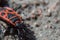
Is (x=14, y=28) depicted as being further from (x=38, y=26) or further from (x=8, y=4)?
(x=8, y=4)

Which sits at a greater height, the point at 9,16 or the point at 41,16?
the point at 9,16

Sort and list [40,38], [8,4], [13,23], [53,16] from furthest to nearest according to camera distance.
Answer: [8,4] < [53,16] < [40,38] < [13,23]

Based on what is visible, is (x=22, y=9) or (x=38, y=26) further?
(x=22, y=9)

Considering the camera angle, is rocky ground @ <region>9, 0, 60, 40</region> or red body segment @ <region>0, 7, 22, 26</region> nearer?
red body segment @ <region>0, 7, 22, 26</region>

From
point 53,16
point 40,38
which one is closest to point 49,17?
point 53,16

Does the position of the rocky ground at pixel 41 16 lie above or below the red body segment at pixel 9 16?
below

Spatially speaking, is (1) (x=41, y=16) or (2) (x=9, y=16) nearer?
(2) (x=9, y=16)

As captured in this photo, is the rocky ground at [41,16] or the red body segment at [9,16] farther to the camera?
the rocky ground at [41,16]

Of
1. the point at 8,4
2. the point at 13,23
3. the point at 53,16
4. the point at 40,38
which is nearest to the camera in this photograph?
the point at 13,23
